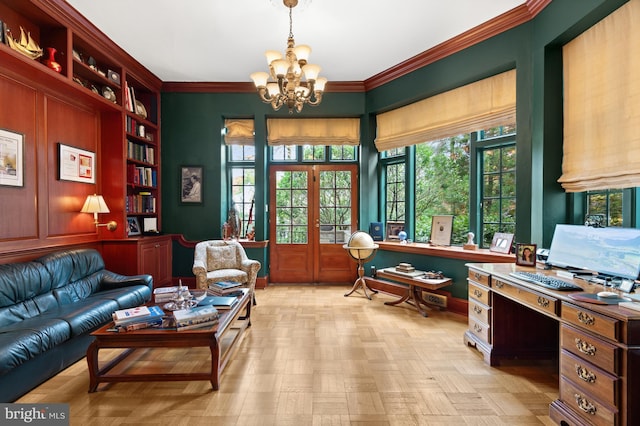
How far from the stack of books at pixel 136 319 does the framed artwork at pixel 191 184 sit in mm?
3172

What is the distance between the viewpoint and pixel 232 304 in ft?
9.73

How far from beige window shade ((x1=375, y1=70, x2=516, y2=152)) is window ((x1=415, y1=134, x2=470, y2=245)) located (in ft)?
0.92

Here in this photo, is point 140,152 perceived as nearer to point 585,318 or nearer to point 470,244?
point 470,244

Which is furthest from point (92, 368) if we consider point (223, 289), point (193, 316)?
point (223, 289)

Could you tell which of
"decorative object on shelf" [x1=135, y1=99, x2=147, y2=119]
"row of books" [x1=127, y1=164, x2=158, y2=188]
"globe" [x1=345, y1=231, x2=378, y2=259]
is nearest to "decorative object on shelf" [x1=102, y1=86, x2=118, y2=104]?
"decorative object on shelf" [x1=135, y1=99, x2=147, y2=119]

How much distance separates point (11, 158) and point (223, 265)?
8.29 feet

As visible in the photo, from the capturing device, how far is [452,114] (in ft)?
14.3

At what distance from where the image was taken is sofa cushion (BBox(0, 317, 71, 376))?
2.10 meters

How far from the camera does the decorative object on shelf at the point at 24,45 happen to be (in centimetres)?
296

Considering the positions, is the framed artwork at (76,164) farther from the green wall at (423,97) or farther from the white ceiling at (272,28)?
the white ceiling at (272,28)

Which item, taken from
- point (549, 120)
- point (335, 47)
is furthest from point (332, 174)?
point (549, 120)

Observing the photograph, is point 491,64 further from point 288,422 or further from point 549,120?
point 288,422

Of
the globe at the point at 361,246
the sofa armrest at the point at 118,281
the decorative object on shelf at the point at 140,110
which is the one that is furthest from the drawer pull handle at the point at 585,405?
the decorative object on shelf at the point at 140,110

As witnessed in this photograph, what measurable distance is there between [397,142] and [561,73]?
2232mm
